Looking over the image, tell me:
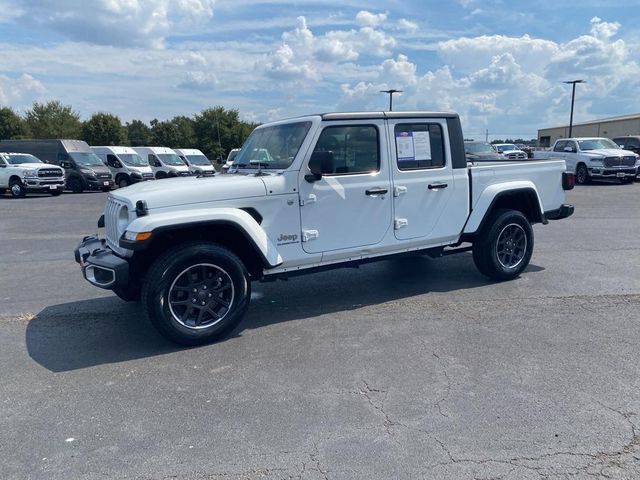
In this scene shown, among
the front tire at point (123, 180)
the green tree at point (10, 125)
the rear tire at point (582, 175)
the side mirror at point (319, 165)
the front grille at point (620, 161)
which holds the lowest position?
the rear tire at point (582, 175)

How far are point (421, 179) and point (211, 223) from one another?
245cm

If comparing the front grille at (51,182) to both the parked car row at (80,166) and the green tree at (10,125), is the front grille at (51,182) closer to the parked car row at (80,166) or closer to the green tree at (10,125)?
the parked car row at (80,166)

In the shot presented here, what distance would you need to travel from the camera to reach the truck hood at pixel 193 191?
176 inches

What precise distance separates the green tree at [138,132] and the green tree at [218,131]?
46.2ft

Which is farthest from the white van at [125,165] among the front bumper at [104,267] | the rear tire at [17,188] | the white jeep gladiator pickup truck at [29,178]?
the front bumper at [104,267]

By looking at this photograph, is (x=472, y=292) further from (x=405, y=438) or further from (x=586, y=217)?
(x=586, y=217)

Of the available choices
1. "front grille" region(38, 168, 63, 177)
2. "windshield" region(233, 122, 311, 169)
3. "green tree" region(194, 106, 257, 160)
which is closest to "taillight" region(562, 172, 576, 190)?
"windshield" region(233, 122, 311, 169)

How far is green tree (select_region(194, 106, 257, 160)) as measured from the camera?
66250 millimetres

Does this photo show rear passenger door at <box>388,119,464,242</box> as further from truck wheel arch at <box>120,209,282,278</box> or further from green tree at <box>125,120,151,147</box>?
green tree at <box>125,120,151,147</box>

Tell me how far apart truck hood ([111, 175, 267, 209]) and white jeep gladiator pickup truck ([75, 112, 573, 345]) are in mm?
12

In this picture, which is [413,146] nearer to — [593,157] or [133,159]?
[593,157]

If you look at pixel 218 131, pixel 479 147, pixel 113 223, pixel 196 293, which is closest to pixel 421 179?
pixel 196 293

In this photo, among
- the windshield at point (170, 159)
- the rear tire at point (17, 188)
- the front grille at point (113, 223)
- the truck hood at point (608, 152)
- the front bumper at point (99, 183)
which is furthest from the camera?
the windshield at point (170, 159)

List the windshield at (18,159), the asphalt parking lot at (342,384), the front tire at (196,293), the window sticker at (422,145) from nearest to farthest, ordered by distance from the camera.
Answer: the asphalt parking lot at (342,384), the front tire at (196,293), the window sticker at (422,145), the windshield at (18,159)
